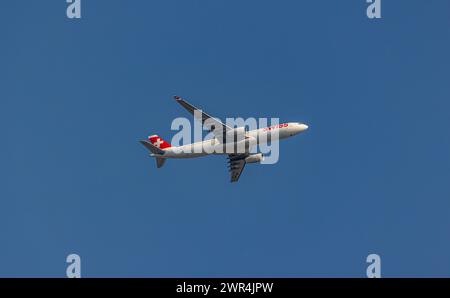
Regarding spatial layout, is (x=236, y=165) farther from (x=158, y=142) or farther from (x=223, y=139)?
(x=158, y=142)

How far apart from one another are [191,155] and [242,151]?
862cm

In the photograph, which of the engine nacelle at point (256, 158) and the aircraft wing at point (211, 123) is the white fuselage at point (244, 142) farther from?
the engine nacelle at point (256, 158)

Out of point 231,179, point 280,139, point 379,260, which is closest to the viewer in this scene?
point 379,260

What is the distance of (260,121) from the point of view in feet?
367

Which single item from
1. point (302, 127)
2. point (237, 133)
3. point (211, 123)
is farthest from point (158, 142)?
point (302, 127)

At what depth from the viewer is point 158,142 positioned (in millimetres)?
114750

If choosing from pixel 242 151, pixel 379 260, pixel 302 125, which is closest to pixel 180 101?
pixel 242 151

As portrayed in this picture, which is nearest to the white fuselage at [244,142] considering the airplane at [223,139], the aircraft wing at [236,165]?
the airplane at [223,139]

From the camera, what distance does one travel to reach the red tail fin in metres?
114

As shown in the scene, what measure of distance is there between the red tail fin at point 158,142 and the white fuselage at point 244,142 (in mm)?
3707

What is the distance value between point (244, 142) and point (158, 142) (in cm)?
1587

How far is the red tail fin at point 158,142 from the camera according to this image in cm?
11411

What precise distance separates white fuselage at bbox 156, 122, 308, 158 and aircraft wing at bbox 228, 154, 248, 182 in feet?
25.5
